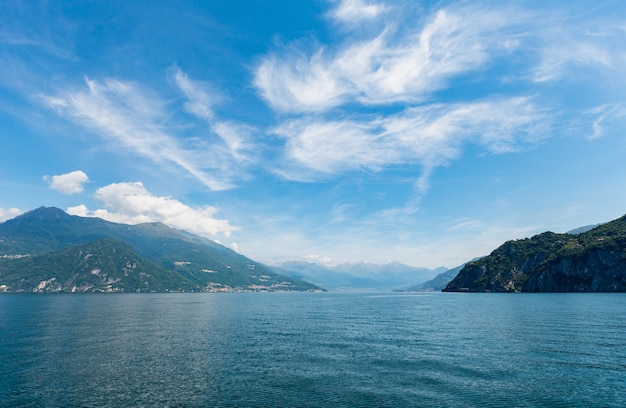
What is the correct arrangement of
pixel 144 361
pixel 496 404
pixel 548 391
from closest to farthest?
pixel 496 404, pixel 548 391, pixel 144 361

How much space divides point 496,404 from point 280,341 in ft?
185

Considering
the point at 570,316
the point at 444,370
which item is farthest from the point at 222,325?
the point at 570,316

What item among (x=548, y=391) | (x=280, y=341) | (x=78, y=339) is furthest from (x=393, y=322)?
(x=78, y=339)

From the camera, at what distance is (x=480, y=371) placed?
5828cm

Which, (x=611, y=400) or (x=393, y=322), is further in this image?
(x=393, y=322)

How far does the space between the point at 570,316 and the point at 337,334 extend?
9080 cm

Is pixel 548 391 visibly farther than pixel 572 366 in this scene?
No

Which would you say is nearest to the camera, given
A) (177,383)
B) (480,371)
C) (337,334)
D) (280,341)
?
(177,383)

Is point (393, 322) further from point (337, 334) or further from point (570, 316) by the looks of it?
point (570, 316)

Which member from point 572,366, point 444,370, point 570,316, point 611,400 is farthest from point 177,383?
point 570,316

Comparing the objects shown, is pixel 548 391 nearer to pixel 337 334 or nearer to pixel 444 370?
pixel 444 370

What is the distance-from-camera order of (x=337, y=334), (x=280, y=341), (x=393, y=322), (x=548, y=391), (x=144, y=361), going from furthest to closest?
(x=393, y=322) → (x=337, y=334) → (x=280, y=341) → (x=144, y=361) → (x=548, y=391)

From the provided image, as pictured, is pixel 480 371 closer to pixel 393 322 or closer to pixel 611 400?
pixel 611 400

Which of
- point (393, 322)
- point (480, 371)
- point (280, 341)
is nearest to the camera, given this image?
point (480, 371)
